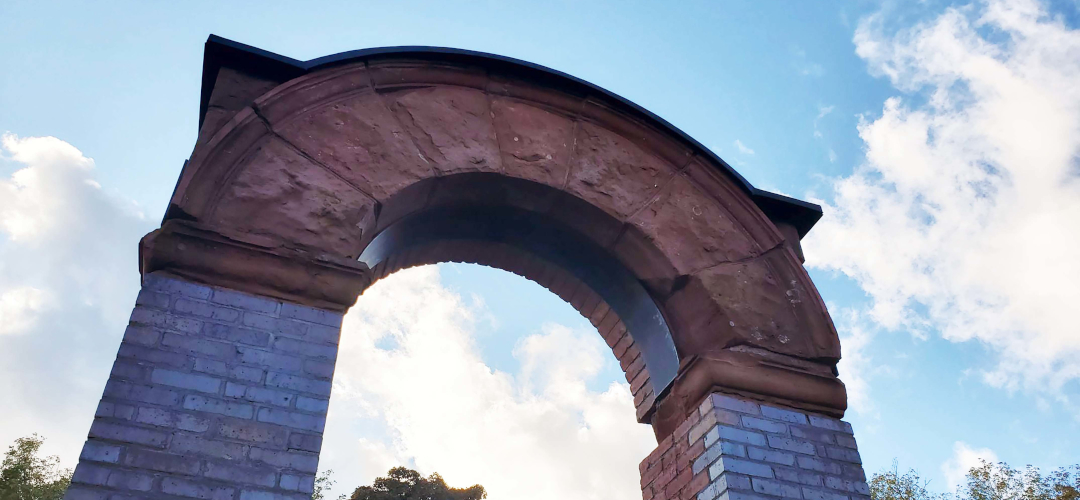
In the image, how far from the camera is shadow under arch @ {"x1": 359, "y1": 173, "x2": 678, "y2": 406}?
4117 mm

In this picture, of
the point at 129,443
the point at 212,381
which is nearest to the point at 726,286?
the point at 212,381

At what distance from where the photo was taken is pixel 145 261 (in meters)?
2.99

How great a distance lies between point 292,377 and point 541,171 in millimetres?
1823

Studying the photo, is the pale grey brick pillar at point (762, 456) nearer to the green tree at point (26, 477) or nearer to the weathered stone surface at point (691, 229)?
the weathered stone surface at point (691, 229)

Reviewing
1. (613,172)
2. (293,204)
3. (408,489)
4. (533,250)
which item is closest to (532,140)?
(613,172)

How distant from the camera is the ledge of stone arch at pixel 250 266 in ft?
9.93

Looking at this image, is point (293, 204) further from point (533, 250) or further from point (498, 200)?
point (533, 250)

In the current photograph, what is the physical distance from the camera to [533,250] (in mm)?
4645

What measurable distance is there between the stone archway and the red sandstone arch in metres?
0.01

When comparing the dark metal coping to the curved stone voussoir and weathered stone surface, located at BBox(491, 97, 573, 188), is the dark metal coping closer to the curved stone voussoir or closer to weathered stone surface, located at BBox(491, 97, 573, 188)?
weathered stone surface, located at BBox(491, 97, 573, 188)

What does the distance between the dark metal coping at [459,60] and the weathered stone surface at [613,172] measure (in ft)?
0.71

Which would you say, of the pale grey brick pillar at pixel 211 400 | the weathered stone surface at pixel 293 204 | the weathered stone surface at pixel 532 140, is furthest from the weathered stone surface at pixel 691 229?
the pale grey brick pillar at pixel 211 400

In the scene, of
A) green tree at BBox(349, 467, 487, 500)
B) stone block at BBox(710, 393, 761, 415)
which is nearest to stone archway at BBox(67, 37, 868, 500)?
stone block at BBox(710, 393, 761, 415)

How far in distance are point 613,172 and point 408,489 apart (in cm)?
1652
